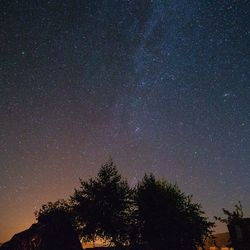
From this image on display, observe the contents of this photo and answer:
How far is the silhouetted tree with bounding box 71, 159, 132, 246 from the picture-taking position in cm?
4234

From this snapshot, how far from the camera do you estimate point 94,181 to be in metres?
45.7

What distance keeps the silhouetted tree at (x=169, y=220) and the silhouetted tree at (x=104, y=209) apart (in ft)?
9.01

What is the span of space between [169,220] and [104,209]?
914cm

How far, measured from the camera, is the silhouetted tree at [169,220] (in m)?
44.1

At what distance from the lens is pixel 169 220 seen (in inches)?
1747

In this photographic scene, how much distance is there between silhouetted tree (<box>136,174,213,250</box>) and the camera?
145 feet

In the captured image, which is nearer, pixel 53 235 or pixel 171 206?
pixel 53 235

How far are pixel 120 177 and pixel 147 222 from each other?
7241 mm

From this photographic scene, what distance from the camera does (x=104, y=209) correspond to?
42.9 meters

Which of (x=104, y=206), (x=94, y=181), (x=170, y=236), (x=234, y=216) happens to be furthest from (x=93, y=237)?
(x=234, y=216)

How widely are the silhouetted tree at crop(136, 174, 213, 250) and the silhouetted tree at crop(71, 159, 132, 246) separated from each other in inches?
108

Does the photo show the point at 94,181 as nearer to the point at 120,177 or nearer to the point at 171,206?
the point at 120,177

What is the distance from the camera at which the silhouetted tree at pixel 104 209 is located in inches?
1667

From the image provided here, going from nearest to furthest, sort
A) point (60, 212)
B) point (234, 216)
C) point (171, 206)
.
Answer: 1. point (234, 216)
2. point (60, 212)
3. point (171, 206)
